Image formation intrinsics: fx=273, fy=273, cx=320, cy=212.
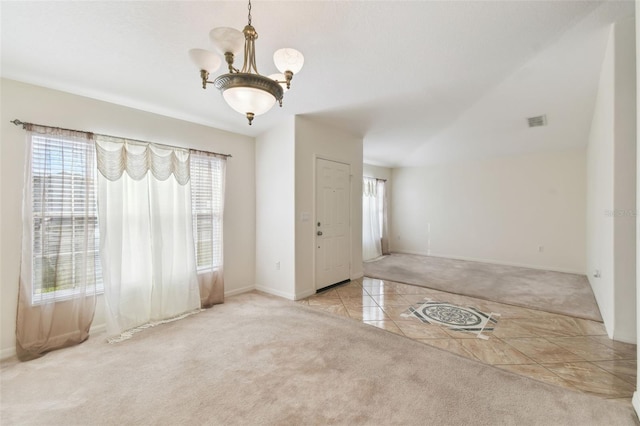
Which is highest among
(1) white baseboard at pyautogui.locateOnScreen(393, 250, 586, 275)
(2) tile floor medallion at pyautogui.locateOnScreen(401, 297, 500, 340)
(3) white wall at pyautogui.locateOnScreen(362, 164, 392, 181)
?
(3) white wall at pyautogui.locateOnScreen(362, 164, 392, 181)

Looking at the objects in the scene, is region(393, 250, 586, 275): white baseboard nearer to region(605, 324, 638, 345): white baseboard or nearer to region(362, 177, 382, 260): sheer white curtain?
region(362, 177, 382, 260): sheer white curtain

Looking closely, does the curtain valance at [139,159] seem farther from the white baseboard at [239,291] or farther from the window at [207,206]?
the white baseboard at [239,291]

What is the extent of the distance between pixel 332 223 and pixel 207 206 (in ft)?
6.28

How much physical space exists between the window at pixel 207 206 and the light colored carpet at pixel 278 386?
1.19 metres

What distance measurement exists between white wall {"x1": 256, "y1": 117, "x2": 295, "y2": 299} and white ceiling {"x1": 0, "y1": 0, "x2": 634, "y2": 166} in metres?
0.33

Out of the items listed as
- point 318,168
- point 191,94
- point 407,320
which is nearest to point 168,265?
point 191,94

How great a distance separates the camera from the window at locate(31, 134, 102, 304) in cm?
258

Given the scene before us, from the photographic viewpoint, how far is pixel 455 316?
329 centimetres

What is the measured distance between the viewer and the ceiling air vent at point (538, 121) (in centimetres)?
458

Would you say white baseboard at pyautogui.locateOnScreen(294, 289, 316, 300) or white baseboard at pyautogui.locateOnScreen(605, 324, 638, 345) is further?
white baseboard at pyautogui.locateOnScreen(294, 289, 316, 300)

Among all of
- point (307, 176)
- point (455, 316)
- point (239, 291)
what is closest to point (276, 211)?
point (307, 176)

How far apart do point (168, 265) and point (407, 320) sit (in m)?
2.96

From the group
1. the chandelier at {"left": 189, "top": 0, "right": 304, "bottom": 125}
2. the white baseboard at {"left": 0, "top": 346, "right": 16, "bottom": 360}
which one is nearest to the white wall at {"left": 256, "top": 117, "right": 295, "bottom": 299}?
the chandelier at {"left": 189, "top": 0, "right": 304, "bottom": 125}

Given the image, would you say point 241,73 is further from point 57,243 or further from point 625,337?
point 625,337
